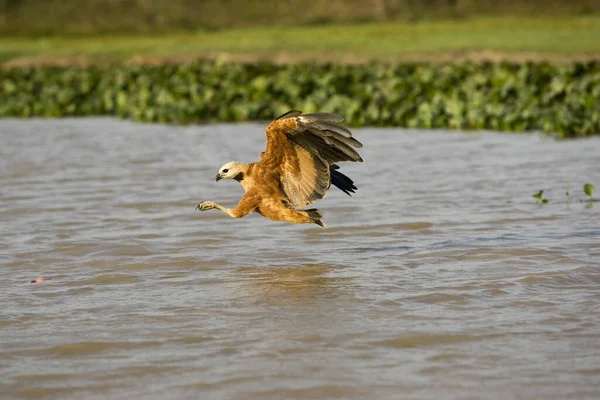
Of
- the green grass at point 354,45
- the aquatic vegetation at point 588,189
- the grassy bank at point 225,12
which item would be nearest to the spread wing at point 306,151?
the aquatic vegetation at point 588,189

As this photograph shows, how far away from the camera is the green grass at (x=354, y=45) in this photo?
4150 cm

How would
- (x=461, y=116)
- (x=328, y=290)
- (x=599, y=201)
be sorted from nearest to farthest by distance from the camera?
(x=328, y=290)
(x=599, y=201)
(x=461, y=116)

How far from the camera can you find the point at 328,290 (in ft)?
26.6

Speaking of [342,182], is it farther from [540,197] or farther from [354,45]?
[354,45]

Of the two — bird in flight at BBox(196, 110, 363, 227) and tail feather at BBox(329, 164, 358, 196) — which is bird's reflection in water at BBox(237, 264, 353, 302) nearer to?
bird in flight at BBox(196, 110, 363, 227)

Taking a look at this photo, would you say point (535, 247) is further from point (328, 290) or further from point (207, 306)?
point (207, 306)

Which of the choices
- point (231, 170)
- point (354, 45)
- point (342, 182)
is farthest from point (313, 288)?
point (354, 45)

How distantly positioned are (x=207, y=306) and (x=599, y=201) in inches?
220

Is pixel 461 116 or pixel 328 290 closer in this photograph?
pixel 328 290

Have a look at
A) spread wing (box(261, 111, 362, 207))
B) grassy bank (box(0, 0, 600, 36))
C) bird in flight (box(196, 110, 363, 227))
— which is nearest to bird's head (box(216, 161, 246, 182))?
bird in flight (box(196, 110, 363, 227))

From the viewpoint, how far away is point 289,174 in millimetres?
8945

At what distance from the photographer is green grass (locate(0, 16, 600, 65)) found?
41.5m

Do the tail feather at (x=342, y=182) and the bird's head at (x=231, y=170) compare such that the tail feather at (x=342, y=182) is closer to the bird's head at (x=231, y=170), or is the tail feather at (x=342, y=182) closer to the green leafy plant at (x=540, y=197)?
the bird's head at (x=231, y=170)

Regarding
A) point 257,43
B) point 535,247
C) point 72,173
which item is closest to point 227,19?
point 257,43
